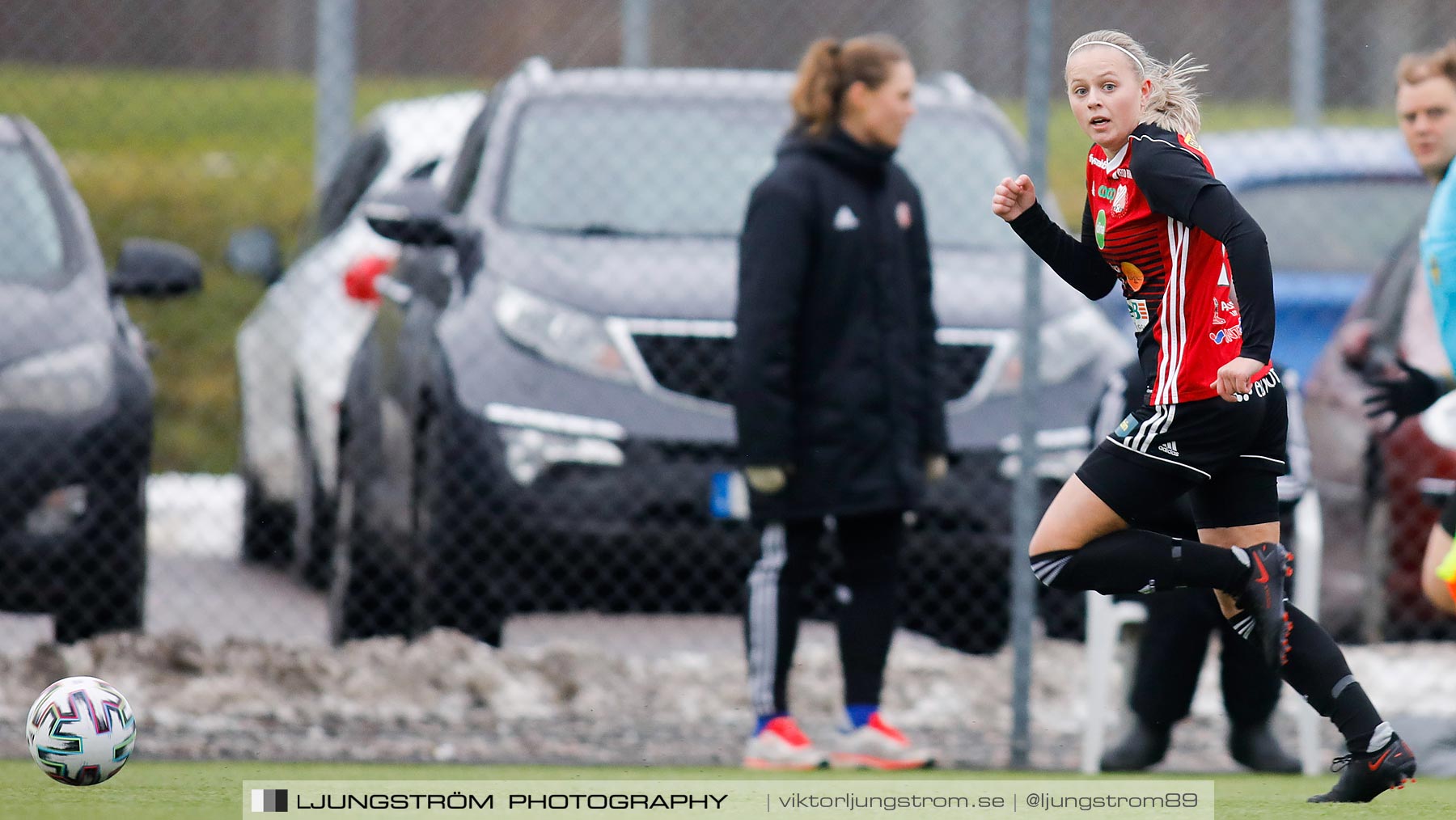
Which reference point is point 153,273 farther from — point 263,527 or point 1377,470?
point 1377,470

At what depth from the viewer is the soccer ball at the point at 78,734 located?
4.47 m

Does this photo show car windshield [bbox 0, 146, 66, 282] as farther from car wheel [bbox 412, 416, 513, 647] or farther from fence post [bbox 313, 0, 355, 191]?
car wheel [bbox 412, 416, 513, 647]

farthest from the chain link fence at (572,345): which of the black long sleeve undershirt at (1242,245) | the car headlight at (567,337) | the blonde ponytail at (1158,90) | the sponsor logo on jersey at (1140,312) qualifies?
the black long sleeve undershirt at (1242,245)

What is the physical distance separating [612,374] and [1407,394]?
2164 mm

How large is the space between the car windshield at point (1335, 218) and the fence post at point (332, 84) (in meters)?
3.39

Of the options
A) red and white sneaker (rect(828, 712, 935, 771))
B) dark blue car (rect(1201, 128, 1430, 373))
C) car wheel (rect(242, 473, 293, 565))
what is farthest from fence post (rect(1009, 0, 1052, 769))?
car wheel (rect(242, 473, 293, 565))

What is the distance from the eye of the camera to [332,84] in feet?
26.1

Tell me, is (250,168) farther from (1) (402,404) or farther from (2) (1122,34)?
(2) (1122,34)

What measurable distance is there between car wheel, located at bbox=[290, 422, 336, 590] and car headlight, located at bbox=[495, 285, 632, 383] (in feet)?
5.83

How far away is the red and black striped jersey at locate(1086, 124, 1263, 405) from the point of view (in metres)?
4.13

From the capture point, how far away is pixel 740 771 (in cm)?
570

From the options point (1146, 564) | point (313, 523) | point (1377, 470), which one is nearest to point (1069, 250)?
point (1146, 564)

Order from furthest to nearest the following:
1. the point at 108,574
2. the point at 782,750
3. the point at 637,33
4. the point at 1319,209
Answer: the point at 1319,209 → the point at 637,33 → the point at 108,574 → the point at 782,750

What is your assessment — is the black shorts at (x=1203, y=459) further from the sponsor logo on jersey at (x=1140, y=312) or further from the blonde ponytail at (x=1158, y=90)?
the blonde ponytail at (x=1158, y=90)
